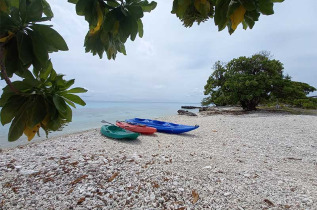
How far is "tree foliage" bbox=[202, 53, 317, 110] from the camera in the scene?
495 inches

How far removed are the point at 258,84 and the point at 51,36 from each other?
47.2 ft

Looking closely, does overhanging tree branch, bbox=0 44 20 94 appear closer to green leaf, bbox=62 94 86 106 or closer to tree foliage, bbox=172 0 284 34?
green leaf, bbox=62 94 86 106

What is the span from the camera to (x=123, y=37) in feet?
2.64

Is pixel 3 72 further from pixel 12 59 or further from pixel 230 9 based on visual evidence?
pixel 230 9

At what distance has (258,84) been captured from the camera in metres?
12.7

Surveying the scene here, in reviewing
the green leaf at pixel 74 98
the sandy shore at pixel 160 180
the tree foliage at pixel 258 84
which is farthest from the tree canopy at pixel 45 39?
the tree foliage at pixel 258 84

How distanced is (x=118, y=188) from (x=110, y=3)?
2362 millimetres

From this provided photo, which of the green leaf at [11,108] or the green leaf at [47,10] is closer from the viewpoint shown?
the green leaf at [11,108]

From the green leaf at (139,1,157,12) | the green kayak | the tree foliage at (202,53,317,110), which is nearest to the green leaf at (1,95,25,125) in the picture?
the green leaf at (139,1,157,12)

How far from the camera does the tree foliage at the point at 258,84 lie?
12578 mm

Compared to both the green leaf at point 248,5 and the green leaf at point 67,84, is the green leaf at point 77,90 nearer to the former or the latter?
the green leaf at point 67,84

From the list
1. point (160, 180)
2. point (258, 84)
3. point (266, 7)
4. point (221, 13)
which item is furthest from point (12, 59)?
point (258, 84)

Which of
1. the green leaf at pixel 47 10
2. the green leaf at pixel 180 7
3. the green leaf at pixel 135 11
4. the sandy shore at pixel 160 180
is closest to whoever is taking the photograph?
the green leaf at pixel 180 7

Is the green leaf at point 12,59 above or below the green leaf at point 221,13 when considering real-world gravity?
below
